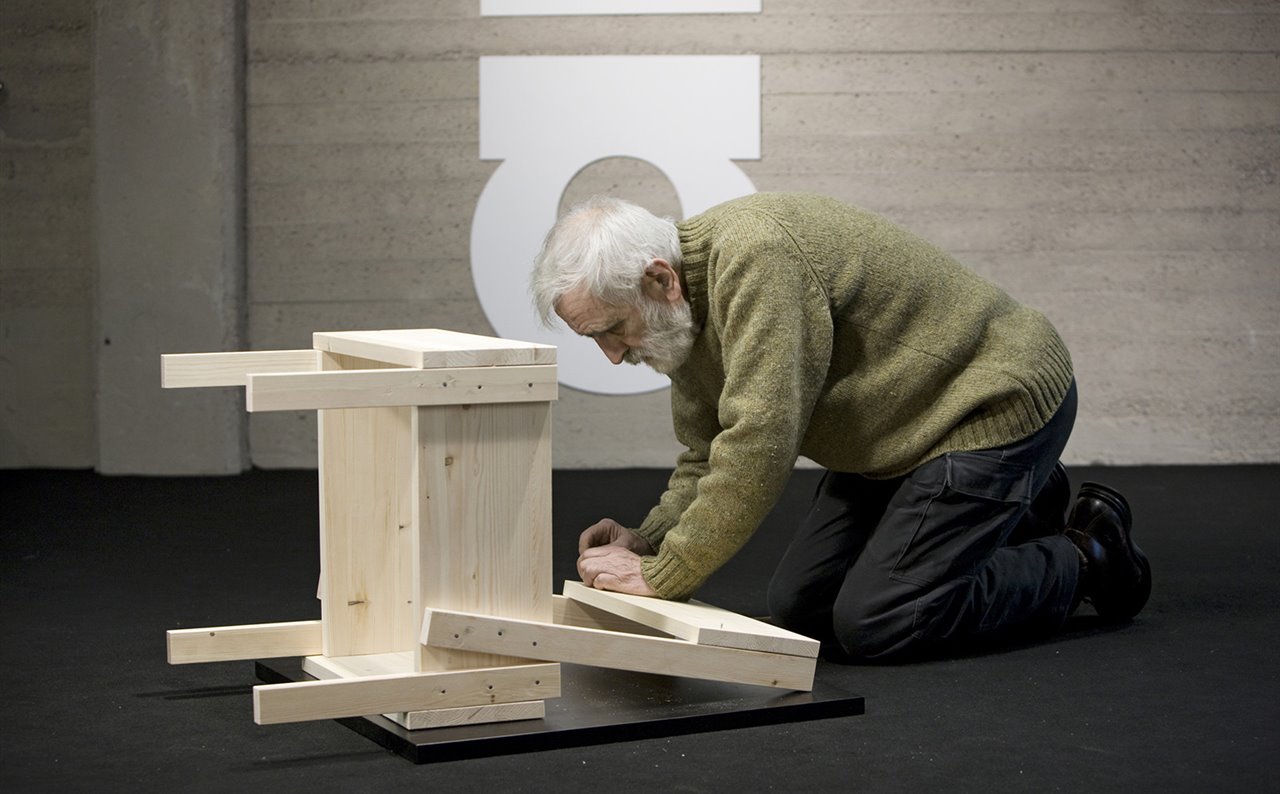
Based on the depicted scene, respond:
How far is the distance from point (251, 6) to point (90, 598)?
277cm

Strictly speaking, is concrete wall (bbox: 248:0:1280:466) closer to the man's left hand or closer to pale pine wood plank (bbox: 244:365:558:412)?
the man's left hand

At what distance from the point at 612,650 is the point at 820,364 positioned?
552 millimetres

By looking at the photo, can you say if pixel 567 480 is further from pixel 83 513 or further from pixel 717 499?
pixel 717 499

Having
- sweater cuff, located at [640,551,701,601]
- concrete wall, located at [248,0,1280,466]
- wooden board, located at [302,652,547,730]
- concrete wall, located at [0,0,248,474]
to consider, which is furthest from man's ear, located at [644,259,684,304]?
concrete wall, located at [0,0,248,474]

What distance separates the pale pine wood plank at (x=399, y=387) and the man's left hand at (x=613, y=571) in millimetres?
416

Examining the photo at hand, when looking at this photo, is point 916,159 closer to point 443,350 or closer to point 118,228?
point 118,228

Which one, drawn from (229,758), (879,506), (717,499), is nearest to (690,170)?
(879,506)

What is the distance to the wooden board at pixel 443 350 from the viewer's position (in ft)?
6.70

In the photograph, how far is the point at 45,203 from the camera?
5406 mm

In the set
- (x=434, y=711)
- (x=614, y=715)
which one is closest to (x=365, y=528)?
(x=434, y=711)

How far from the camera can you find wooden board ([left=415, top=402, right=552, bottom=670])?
205 cm

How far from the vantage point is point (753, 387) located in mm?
2244

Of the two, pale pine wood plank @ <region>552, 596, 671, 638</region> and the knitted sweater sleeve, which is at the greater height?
the knitted sweater sleeve

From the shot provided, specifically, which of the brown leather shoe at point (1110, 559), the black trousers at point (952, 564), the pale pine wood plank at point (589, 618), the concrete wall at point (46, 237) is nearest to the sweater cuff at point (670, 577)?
the pale pine wood plank at point (589, 618)
